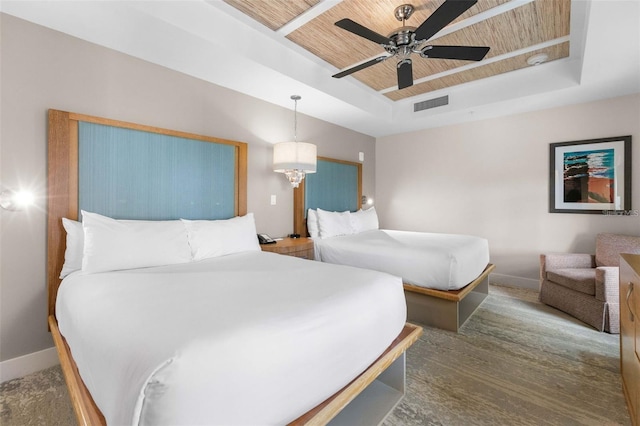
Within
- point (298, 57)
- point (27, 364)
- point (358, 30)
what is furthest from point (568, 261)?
point (27, 364)

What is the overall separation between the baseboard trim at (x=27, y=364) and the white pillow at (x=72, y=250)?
23.8 inches

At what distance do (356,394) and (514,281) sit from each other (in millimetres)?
3764

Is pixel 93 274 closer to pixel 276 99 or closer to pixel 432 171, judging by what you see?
pixel 276 99

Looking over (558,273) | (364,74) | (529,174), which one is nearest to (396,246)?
(558,273)

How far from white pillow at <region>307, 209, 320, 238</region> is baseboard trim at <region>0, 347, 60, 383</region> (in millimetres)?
2647

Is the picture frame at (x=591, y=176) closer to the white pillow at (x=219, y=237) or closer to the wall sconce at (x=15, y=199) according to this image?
the white pillow at (x=219, y=237)

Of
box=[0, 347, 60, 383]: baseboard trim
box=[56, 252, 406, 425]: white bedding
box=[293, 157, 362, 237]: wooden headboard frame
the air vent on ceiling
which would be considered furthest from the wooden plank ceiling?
box=[0, 347, 60, 383]: baseboard trim

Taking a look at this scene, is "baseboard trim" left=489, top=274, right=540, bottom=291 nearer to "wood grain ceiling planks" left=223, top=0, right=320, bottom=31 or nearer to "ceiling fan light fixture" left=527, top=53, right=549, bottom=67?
"ceiling fan light fixture" left=527, top=53, right=549, bottom=67

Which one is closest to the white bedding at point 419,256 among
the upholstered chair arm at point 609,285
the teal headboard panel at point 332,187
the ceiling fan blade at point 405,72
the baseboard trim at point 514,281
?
the teal headboard panel at point 332,187

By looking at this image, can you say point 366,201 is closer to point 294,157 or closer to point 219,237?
point 294,157

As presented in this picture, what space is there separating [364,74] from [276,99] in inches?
44.2

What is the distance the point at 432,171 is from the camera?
15.7 ft

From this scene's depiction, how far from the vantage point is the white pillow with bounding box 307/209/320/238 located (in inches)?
148

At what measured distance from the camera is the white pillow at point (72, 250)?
2.00m
